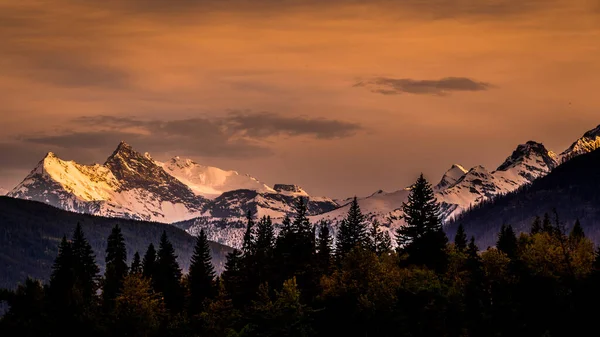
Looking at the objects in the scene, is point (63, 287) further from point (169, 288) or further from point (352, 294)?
point (352, 294)

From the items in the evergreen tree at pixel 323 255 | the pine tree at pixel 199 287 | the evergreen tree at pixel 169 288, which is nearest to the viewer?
the evergreen tree at pixel 323 255

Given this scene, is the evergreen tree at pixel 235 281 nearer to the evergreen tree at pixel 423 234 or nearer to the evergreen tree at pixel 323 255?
the evergreen tree at pixel 323 255

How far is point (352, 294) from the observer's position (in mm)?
143125

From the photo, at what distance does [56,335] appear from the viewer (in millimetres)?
172500

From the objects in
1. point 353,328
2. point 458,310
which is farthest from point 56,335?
point 458,310

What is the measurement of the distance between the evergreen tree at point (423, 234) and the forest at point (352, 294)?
0.61 feet

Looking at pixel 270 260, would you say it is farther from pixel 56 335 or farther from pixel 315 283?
pixel 56 335

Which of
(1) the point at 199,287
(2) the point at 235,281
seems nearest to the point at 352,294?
(2) the point at 235,281

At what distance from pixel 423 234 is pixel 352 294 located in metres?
33.1

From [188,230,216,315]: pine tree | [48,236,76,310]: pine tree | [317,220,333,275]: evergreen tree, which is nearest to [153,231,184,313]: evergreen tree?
[188,230,216,315]: pine tree

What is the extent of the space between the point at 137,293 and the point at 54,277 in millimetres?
39130

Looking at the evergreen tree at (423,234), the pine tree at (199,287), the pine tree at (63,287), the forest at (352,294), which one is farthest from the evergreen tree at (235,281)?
the evergreen tree at (423,234)

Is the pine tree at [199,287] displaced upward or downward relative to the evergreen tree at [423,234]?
downward

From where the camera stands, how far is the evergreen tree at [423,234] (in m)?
167
